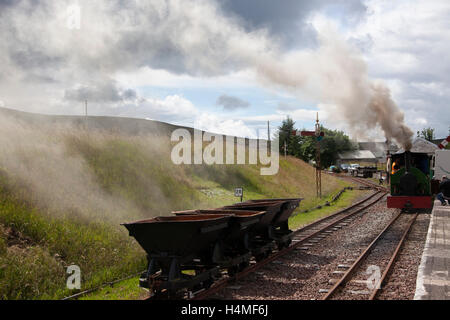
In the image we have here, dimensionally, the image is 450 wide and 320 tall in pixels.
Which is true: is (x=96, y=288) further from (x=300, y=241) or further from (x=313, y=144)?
(x=313, y=144)

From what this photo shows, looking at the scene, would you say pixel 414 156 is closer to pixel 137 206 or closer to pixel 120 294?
pixel 137 206

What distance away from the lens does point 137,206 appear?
47.9 ft

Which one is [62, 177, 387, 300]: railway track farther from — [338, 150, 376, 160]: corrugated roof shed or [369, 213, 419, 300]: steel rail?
[338, 150, 376, 160]: corrugated roof shed

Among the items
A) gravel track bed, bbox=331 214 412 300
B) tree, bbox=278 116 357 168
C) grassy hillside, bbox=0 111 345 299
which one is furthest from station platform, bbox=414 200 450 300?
tree, bbox=278 116 357 168

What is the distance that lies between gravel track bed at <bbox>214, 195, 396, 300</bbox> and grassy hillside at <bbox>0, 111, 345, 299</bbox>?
342 cm

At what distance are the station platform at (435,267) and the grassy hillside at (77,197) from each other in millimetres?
6957

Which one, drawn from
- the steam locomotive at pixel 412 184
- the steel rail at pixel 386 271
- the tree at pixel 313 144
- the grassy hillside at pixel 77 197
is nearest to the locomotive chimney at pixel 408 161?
the steam locomotive at pixel 412 184

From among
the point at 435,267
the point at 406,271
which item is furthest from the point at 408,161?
the point at 435,267

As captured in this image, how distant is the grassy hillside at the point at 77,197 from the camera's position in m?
9.08

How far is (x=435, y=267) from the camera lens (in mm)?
8727

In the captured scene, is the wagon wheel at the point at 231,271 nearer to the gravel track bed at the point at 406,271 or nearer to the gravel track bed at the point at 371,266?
the gravel track bed at the point at 371,266

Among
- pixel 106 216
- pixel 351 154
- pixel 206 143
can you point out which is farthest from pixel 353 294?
pixel 351 154

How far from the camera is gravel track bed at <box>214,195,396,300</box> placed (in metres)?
8.19
